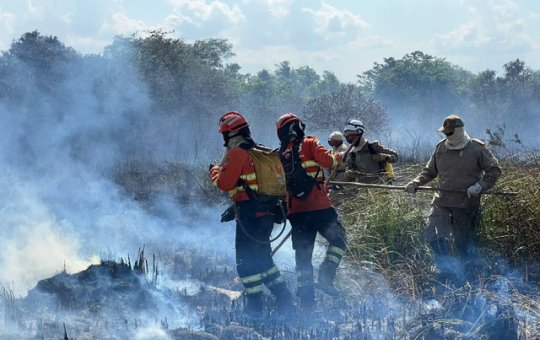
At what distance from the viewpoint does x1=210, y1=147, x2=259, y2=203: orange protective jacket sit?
5160 millimetres

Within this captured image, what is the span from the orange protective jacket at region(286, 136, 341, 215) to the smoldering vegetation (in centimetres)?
96

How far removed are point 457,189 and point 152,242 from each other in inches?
170

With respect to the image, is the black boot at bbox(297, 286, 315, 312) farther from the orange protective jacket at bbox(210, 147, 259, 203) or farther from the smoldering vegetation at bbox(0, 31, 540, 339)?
the orange protective jacket at bbox(210, 147, 259, 203)

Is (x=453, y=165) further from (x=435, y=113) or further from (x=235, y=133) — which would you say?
(x=435, y=113)

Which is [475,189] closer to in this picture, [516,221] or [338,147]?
[516,221]

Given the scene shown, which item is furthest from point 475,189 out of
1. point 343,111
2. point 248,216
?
point 343,111

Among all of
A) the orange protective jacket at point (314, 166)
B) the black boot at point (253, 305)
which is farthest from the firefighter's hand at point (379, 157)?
the black boot at point (253, 305)

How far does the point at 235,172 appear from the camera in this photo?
203 inches

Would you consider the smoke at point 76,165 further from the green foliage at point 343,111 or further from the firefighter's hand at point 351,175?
the green foliage at point 343,111

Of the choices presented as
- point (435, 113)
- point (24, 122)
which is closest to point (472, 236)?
point (24, 122)

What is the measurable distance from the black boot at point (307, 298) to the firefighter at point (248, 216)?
17 cm

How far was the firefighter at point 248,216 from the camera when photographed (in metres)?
5.20

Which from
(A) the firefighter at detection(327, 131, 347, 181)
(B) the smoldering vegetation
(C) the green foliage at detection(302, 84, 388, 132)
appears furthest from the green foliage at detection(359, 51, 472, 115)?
(A) the firefighter at detection(327, 131, 347, 181)

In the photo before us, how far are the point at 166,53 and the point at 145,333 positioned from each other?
18.9 metres
